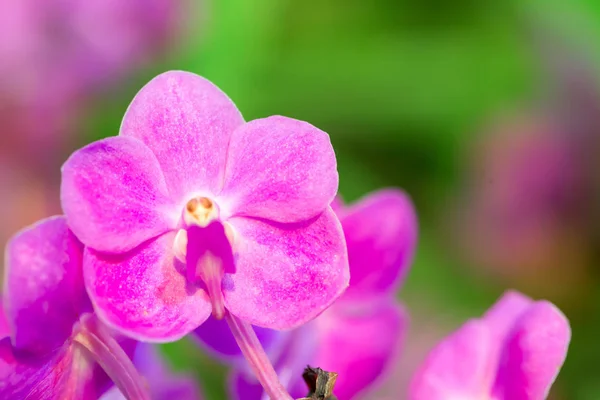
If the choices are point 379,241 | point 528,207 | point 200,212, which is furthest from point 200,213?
point 528,207

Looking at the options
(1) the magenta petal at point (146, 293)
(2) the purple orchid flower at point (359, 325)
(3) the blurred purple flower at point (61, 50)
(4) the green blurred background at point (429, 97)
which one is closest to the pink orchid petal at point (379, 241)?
(2) the purple orchid flower at point (359, 325)

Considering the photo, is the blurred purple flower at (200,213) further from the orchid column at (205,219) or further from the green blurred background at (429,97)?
the green blurred background at (429,97)

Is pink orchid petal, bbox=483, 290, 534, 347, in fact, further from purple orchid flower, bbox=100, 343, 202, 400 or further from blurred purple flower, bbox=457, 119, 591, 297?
blurred purple flower, bbox=457, 119, 591, 297

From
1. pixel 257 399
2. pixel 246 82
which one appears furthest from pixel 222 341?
pixel 246 82

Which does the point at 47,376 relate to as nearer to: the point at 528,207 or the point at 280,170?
the point at 280,170

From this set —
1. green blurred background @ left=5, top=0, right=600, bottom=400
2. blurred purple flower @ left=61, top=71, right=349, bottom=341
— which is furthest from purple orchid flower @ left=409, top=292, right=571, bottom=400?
green blurred background @ left=5, top=0, right=600, bottom=400

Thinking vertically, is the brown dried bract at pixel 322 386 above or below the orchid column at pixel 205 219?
below

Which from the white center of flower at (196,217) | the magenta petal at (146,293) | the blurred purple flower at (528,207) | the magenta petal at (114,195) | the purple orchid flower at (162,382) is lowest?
the blurred purple flower at (528,207)
